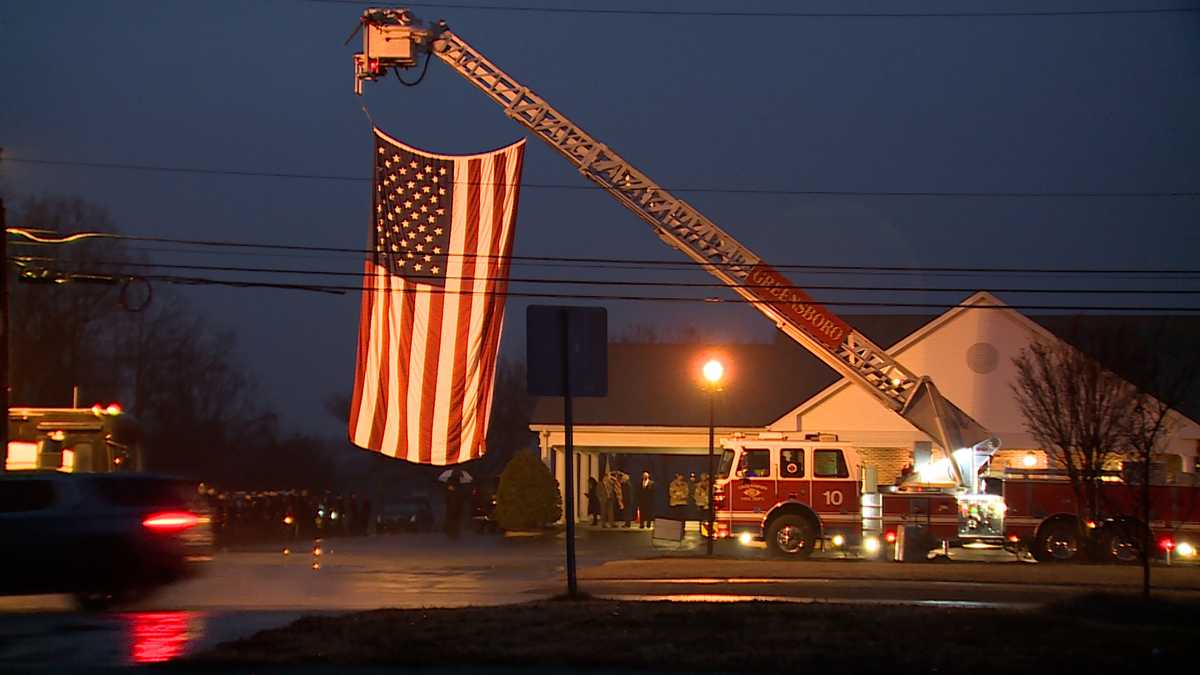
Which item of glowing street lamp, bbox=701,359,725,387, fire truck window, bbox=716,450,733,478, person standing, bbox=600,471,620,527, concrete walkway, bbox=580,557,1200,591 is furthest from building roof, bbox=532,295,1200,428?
concrete walkway, bbox=580,557,1200,591

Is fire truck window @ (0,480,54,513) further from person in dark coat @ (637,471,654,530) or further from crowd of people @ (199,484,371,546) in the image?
person in dark coat @ (637,471,654,530)

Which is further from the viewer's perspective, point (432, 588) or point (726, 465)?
point (726, 465)

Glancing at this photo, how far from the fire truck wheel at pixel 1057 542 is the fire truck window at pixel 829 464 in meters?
3.77

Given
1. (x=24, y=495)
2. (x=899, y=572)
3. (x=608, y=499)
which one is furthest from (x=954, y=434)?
(x=24, y=495)

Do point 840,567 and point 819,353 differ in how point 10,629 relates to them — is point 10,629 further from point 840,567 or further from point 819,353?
point 819,353

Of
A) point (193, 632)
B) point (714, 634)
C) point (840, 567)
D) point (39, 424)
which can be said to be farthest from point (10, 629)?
point (39, 424)

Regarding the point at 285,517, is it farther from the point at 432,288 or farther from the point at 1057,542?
the point at 1057,542

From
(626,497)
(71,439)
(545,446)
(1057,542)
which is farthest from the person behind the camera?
(545,446)

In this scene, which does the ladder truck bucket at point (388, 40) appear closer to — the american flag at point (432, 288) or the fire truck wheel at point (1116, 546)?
the american flag at point (432, 288)

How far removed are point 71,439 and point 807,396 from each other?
24.9m

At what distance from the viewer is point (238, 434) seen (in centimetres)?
7975

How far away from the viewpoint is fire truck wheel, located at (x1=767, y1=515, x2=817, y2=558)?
2617 cm

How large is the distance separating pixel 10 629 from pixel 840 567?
1354 centimetres

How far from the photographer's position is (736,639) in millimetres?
11195
